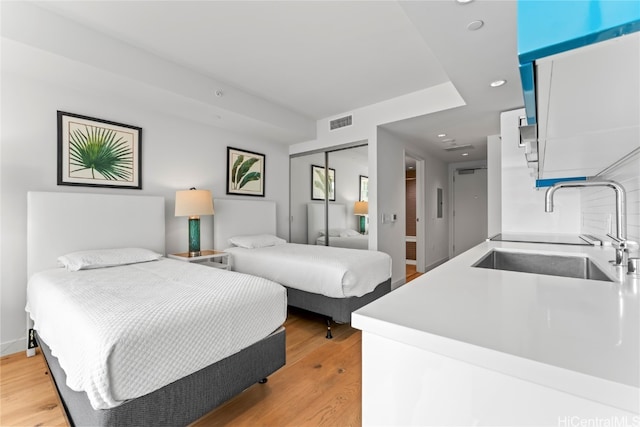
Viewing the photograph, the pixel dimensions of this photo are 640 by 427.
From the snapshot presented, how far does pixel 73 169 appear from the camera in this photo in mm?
2688

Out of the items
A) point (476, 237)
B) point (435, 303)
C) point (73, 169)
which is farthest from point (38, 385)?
point (476, 237)

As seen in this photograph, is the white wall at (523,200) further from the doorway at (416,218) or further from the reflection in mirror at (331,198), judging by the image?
the doorway at (416,218)

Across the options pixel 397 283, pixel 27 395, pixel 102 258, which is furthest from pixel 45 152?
pixel 397 283

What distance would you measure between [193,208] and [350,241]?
223 centimetres

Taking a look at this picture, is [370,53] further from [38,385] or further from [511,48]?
[38,385]

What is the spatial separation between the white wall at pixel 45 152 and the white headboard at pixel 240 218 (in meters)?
0.39

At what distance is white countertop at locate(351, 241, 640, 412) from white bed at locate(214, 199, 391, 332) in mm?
1735

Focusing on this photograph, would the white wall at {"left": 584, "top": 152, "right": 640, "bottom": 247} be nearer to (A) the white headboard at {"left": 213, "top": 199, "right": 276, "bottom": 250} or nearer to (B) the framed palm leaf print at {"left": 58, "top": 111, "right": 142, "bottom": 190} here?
(A) the white headboard at {"left": 213, "top": 199, "right": 276, "bottom": 250}

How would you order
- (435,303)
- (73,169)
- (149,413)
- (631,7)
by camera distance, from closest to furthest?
1. (631,7)
2. (435,303)
3. (149,413)
4. (73,169)

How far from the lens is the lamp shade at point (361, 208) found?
13.7ft

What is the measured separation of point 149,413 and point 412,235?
5.74 metres

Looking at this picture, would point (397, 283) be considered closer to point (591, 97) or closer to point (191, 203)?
point (191, 203)

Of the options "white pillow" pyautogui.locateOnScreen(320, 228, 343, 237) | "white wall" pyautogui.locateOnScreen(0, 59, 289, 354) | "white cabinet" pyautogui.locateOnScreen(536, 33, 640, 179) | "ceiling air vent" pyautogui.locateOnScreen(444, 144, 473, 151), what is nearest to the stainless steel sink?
"white cabinet" pyautogui.locateOnScreen(536, 33, 640, 179)

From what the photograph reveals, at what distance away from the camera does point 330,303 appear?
266 centimetres
